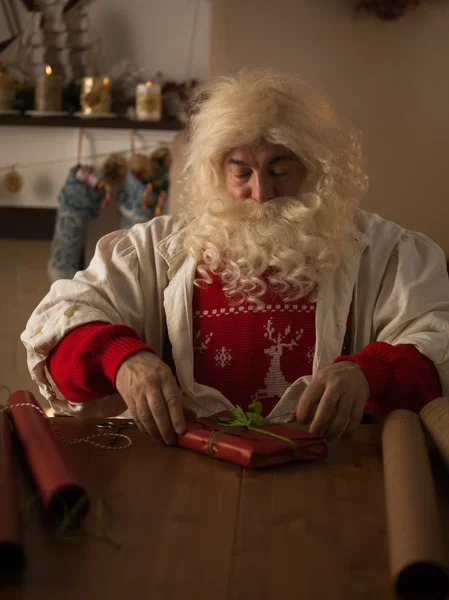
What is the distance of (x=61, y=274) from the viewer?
3.87 metres

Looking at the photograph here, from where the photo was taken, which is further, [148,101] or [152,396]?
[148,101]

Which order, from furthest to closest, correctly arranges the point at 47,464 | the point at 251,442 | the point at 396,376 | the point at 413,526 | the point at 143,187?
the point at 143,187 < the point at 396,376 < the point at 251,442 < the point at 47,464 < the point at 413,526

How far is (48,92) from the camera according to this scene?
12.7 ft

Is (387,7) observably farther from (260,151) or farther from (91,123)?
(260,151)

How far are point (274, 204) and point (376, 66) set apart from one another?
216cm

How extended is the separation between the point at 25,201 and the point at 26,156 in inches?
8.4

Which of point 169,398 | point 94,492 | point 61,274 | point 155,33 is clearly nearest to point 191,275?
point 169,398

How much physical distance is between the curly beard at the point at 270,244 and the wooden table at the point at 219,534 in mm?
656

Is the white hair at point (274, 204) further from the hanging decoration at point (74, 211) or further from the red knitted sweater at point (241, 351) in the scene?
the hanging decoration at point (74, 211)

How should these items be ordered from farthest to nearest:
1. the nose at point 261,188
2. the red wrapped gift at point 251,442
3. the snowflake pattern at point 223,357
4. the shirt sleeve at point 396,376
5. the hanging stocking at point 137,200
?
the hanging stocking at point 137,200
the nose at point 261,188
the snowflake pattern at point 223,357
the shirt sleeve at point 396,376
the red wrapped gift at point 251,442

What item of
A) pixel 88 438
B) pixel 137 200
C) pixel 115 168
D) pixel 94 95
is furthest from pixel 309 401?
pixel 94 95

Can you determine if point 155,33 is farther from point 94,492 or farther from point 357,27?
point 94,492

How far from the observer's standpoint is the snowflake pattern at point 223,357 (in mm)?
1952

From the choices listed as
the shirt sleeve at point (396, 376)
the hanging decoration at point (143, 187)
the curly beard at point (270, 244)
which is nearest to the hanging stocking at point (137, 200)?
the hanging decoration at point (143, 187)
